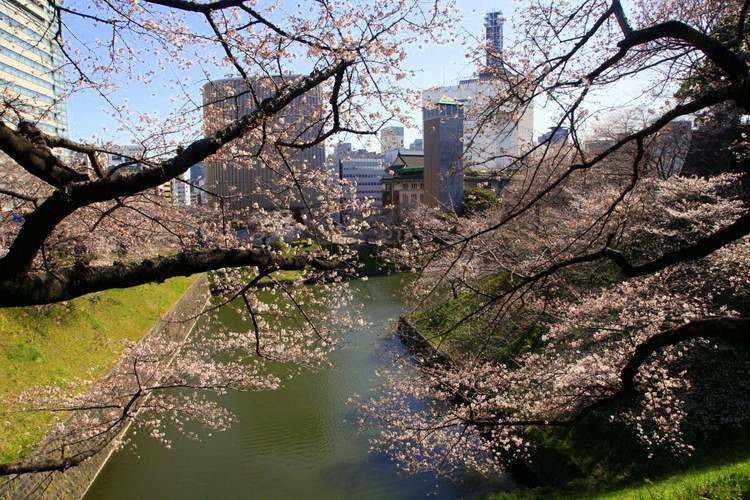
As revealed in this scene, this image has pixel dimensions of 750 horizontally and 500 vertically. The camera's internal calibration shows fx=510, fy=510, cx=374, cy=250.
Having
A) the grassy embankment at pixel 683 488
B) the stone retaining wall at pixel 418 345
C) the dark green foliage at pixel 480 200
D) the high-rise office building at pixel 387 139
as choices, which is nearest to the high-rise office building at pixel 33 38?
the high-rise office building at pixel 387 139

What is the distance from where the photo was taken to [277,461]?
6.86m

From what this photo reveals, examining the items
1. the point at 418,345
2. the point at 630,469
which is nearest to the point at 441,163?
the point at 418,345

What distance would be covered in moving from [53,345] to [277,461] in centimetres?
427

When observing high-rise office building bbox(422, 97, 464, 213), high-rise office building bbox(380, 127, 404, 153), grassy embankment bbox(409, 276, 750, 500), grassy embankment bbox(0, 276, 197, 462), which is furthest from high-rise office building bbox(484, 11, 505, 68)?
high-rise office building bbox(422, 97, 464, 213)

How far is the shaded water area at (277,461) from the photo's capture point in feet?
20.2

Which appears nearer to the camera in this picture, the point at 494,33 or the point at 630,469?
the point at 494,33

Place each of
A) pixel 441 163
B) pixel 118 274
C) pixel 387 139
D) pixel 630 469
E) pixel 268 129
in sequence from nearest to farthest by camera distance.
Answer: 1. pixel 118 274
2. pixel 268 129
3. pixel 387 139
4. pixel 630 469
5. pixel 441 163

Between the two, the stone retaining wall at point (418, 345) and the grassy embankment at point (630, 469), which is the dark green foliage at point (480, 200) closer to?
the stone retaining wall at point (418, 345)

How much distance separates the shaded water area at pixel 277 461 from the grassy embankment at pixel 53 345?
132 cm

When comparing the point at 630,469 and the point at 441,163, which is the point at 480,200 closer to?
the point at 441,163

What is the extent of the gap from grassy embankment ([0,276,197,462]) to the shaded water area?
1.32 meters

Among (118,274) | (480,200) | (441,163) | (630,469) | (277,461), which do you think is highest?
(441,163)

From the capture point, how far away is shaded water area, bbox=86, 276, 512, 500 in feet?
20.2

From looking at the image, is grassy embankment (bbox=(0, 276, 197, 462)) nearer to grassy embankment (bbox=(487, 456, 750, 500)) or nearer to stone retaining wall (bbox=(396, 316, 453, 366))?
stone retaining wall (bbox=(396, 316, 453, 366))
